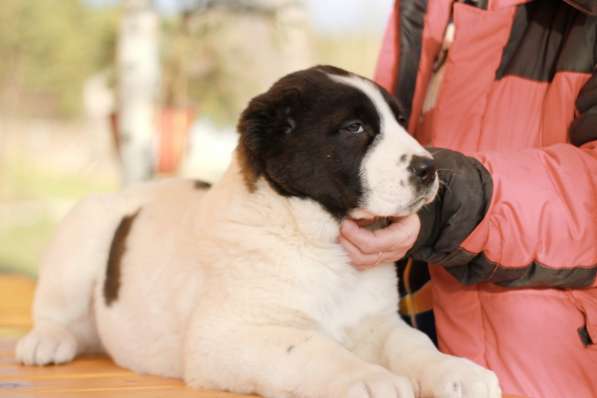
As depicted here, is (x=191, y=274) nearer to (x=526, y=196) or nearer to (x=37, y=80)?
(x=526, y=196)

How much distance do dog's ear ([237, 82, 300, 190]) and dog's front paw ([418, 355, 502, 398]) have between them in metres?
0.80

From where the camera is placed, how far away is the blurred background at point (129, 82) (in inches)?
211

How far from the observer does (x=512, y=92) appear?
274 centimetres

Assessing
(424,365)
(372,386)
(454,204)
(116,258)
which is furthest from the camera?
(116,258)

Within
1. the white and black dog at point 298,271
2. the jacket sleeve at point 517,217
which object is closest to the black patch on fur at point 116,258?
the white and black dog at point 298,271

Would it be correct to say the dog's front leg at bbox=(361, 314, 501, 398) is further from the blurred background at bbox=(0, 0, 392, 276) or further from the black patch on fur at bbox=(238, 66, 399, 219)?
the blurred background at bbox=(0, 0, 392, 276)

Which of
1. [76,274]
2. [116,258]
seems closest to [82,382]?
[116,258]

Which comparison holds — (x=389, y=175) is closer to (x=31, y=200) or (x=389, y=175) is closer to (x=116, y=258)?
(x=116, y=258)

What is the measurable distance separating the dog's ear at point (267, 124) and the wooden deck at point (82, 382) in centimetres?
68

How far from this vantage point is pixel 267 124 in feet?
7.68

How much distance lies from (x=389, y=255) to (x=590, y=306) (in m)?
0.67

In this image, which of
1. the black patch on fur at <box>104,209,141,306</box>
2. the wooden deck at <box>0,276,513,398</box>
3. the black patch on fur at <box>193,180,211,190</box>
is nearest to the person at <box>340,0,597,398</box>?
the wooden deck at <box>0,276,513,398</box>

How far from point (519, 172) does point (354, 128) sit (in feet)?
1.71

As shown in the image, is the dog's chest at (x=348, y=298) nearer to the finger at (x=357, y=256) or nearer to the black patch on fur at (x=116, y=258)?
the finger at (x=357, y=256)
